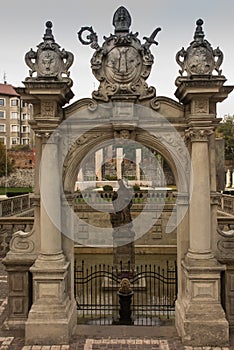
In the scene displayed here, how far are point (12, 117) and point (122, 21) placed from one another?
237ft

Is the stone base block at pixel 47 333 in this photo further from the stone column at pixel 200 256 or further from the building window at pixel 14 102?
the building window at pixel 14 102

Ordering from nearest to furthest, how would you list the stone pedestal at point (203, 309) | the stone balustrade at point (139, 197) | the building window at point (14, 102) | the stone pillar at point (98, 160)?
the stone pedestal at point (203, 309)
the stone balustrade at point (139, 197)
the stone pillar at point (98, 160)
the building window at point (14, 102)

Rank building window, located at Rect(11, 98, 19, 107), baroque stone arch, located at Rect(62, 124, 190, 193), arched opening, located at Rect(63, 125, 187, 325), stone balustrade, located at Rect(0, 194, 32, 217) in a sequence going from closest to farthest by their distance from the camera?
baroque stone arch, located at Rect(62, 124, 190, 193) → arched opening, located at Rect(63, 125, 187, 325) → stone balustrade, located at Rect(0, 194, 32, 217) → building window, located at Rect(11, 98, 19, 107)

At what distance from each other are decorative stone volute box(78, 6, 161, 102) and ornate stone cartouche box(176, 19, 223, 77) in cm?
61

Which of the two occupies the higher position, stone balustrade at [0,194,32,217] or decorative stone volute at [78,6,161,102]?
decorative stone volute at [78,6,161,102]

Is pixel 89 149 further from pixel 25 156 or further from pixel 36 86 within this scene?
pixel 25 156

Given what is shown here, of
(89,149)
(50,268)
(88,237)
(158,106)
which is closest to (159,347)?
(50,268)

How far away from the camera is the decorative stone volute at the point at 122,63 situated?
725cm

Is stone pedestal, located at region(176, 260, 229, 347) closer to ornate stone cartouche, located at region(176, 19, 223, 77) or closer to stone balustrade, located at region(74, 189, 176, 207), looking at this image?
ornate stone cartouche, located at region(176, 19, 223, 77)

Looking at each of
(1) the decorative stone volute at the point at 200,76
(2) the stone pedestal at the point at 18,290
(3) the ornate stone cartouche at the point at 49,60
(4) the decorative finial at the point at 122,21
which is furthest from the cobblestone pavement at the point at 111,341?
(4) the decorative finial at the point at 122,21

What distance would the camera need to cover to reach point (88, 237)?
1919 centimetres

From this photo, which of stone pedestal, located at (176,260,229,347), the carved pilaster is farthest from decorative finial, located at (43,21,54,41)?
stone pedestal, located at (176,260,229,347)

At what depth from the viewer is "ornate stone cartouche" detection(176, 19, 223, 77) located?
698 centimetres

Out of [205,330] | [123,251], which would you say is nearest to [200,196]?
[205,330]
